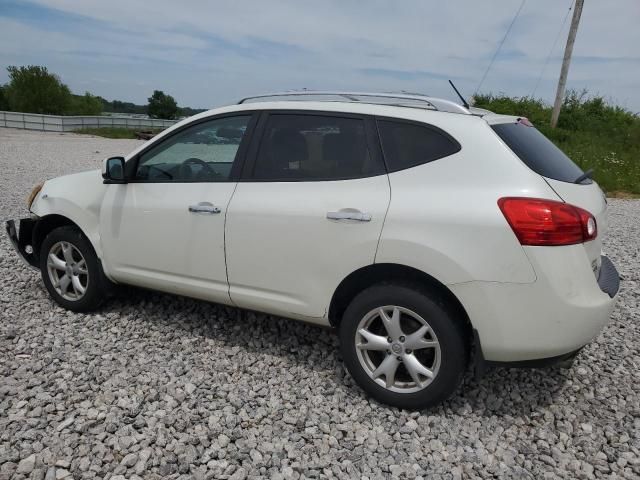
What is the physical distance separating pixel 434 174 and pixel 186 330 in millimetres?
2302

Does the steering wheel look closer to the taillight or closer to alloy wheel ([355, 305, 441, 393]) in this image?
alloy wheel ([355, 305, 441, 393])

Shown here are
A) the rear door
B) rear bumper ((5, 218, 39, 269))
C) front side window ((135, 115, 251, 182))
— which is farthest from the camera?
rear bumper ((5, 218, 39, 269))

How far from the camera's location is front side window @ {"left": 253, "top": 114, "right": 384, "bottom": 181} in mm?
3104

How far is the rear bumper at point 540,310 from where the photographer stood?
2.60 meters

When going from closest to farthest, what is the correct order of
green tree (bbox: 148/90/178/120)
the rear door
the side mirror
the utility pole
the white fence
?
the rear door, the side mirror, the utility pole, the white fence, green tree (bbox: 148/90/178/120)

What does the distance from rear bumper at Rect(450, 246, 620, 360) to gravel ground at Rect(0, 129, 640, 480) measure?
53 centimetres

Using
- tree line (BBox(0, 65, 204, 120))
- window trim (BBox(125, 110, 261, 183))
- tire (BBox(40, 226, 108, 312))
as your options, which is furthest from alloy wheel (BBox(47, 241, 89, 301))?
tree line (BBox(0, 65, 204, 120))

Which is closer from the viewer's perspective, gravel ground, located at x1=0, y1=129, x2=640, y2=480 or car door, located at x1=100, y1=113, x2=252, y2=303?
gravel ground, located at x1=0, y1=129, x2=640, y2=480

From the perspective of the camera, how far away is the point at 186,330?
408 cm

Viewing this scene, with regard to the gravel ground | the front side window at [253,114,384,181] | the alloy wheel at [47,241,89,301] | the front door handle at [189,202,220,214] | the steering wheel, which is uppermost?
the front side window at [253,114,384,181]

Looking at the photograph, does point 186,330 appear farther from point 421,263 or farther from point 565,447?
point 565,447

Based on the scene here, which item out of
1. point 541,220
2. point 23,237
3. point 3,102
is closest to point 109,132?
point 23,237

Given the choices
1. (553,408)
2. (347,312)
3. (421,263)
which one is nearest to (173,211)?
(347,312)

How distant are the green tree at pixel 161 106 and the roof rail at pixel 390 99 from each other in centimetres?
7852
